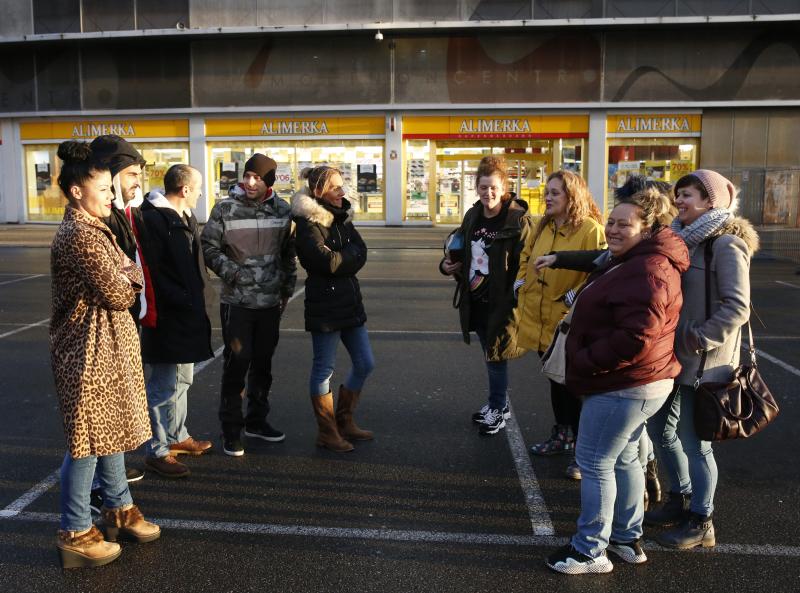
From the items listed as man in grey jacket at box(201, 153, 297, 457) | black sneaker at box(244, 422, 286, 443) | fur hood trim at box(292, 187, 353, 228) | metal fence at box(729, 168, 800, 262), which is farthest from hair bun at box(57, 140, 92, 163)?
metal fence at box(729, 168, 800, 262)

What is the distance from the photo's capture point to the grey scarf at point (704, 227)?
3.57m

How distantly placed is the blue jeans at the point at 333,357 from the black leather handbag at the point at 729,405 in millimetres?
2173

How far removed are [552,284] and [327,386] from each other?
5.20 feet

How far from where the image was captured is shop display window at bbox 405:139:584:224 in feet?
80.9

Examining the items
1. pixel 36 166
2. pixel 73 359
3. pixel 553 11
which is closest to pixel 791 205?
pixel 553 11

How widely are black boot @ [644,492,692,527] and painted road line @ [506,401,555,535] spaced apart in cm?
53

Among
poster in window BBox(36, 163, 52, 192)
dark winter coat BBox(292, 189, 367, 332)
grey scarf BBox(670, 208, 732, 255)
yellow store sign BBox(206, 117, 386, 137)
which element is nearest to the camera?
grey scarf BBox(670, 208, 732, 255)

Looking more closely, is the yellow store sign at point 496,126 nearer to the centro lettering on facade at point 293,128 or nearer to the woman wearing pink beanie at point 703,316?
the centro lettering on facade at point 293,128

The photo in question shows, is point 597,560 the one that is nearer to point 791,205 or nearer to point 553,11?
point 791,205

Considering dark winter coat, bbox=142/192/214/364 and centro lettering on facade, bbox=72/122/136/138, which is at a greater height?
centro lettering on facade, bbox=72/122/136/138

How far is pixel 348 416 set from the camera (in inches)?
207

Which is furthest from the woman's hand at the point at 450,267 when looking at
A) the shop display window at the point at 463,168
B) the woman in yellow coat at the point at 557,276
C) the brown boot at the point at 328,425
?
the shop display window at the point at 463,168

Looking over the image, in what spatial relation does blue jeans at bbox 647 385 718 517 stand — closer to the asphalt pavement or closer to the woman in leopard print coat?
the asphalt pavement

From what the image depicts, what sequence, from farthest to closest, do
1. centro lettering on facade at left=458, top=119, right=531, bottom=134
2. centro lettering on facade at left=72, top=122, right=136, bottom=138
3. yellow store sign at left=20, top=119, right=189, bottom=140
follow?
centro lettering on facade at left=72, top=122, right=136, bottom=138, yellow store sign at left=20, top=119, right=189, bottom=140, centro lettering on facade at left=458, top=119, right=531, bottom=134
